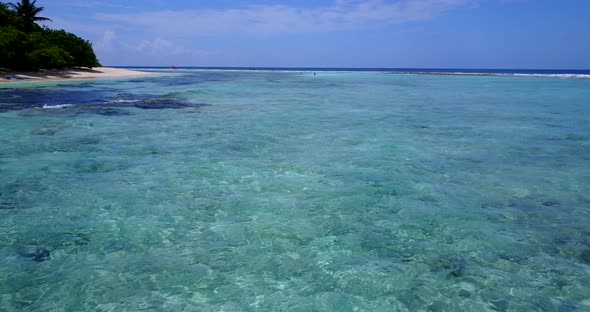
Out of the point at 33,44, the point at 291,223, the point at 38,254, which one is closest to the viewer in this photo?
the point at 38,254

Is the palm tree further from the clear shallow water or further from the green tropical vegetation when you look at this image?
the clear shallow water

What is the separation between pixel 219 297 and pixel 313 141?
29.3 ft

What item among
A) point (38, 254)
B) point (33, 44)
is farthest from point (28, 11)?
point (38, 254)

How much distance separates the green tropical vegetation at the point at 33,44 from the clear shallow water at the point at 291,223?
3591 centimetres

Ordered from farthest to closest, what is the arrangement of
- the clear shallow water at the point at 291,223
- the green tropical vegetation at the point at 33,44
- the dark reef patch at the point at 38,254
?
the green tropical vegetation at the point at 33,44
the dark reef patch at the point at 38,254
the clear shallow water at the point at 291,223

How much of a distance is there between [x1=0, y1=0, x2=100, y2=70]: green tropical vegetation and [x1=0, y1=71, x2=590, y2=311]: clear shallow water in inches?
1414

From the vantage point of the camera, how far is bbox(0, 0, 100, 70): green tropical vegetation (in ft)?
133

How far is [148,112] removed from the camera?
19.3 m

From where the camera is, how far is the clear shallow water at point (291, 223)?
433 cm

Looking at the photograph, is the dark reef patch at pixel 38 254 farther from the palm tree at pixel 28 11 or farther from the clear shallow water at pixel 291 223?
the palm tree at pixel 28 11

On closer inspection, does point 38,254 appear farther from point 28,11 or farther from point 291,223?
point 28,11

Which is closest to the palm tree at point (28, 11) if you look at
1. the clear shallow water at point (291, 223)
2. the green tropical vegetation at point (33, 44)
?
the green tropical vegetation at point (33, 44)

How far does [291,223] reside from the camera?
626 centimetres

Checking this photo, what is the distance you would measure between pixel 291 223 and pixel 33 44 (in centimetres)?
→ 5076
